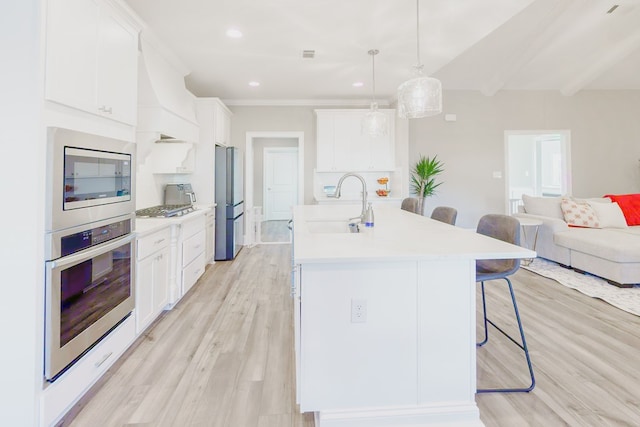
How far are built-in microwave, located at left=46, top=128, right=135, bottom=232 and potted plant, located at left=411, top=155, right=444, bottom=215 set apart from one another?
14.4ft

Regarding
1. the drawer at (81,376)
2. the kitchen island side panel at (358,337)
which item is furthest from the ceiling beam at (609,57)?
the drawer at (81,376)

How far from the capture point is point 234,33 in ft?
10.1

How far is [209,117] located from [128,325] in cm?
322

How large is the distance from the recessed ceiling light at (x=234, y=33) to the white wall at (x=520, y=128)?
361 cm

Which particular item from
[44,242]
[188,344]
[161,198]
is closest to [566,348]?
[188,344]

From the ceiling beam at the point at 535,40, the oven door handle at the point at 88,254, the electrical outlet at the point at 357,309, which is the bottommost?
the electrical outlet at the point at 357,309

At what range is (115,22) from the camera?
199 cm

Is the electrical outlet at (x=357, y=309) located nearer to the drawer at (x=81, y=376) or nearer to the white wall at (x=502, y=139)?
the drawer at (x=81, y=376)

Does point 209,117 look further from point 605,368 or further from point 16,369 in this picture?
point 605,368

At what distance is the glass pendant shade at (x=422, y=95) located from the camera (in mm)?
2398

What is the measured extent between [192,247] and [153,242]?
93 cm

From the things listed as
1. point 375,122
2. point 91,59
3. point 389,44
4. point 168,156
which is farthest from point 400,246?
point 168,156

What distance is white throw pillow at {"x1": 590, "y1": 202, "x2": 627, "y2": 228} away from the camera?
13.9 ft

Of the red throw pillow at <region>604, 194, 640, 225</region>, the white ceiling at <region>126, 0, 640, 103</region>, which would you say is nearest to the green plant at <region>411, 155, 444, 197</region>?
the white ceiling at <region>126, 0, 640, 103</region>
